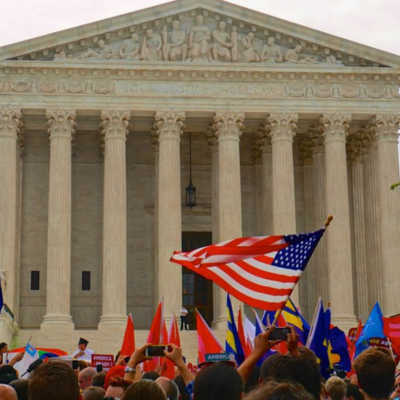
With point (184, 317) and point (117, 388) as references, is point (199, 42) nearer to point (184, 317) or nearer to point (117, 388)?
point (184, 317)

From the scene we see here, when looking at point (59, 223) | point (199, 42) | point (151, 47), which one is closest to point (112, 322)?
point (59, 223)

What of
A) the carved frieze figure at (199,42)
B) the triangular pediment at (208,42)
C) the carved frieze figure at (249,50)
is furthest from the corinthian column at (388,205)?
the carved frieze figure at (199,42)

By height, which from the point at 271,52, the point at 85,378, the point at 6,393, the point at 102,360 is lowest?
the point at 102,360

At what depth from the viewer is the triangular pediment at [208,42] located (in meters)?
52.8

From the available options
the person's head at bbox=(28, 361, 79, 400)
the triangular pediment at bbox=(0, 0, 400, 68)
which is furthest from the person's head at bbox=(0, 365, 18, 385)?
the triangular pediment at bbox=(0, 0, 400, 68)

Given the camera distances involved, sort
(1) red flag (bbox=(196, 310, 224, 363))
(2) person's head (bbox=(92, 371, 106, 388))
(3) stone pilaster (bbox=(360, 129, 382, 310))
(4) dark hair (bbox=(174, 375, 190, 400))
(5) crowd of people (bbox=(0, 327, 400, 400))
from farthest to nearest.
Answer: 1. (3) stone pilaster (bbox=(360, 129, 382, 310))
2. (1) red flag (bbox=(196, 310, 224, 363))
3. (2) person's head (bbox=(92, 371, 106, 388))
4. (4) dark hair (bbox=(174, 375, 190, 400))
5. (5) crowd of people (bbox=(0, 327, 400, 400))

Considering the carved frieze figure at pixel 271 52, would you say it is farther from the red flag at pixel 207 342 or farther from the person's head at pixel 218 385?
→ the person's head at pixel 218 385

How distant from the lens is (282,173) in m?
52.5

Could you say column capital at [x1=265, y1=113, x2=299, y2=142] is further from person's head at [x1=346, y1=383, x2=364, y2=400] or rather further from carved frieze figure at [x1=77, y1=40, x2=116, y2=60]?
person's head at [x1=346, y1=383, x2=364, y2=400]

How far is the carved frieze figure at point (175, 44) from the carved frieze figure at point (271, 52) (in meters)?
4.47

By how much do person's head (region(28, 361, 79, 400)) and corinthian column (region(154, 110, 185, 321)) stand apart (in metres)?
41.8

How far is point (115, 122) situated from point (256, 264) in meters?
35.3

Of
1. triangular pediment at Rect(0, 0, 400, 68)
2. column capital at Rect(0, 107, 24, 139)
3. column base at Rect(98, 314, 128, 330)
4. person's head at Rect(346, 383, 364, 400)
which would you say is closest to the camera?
person's head at Rect(346, 383, 364, 400)

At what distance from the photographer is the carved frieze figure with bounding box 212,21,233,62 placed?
53.4 meters
